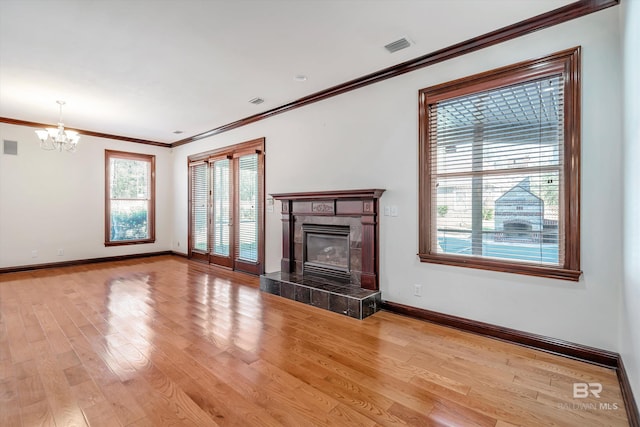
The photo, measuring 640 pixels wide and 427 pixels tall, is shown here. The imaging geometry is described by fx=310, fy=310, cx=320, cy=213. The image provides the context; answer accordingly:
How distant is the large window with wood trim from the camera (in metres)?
5.56

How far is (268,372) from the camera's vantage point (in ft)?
7.53

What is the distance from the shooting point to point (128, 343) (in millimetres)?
2777

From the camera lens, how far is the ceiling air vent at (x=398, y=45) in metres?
3.03

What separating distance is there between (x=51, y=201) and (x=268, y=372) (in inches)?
256

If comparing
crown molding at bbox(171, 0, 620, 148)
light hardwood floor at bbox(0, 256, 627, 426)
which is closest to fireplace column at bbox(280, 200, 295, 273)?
light hardwood floor at bbox(0, 256, 627, 426)

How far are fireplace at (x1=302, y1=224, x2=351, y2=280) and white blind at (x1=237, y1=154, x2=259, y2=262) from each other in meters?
1.35

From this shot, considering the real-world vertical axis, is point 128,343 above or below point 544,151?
below

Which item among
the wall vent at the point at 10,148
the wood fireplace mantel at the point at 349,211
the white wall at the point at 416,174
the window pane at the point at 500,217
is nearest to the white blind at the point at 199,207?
the white wall at the point at 416,174

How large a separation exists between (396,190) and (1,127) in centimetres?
712

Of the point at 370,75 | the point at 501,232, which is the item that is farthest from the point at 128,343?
the point at 370,75

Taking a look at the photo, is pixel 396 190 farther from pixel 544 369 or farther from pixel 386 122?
pixel 544 369

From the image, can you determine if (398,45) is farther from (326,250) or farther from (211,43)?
(326,250)

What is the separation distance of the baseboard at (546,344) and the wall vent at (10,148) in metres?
7.36

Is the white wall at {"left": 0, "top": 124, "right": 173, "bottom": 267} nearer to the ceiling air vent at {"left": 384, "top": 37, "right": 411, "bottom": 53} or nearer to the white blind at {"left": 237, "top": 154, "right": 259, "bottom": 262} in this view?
the white blind at {"left": 237, "top": 154, "right": 259, "bottom": 262}
